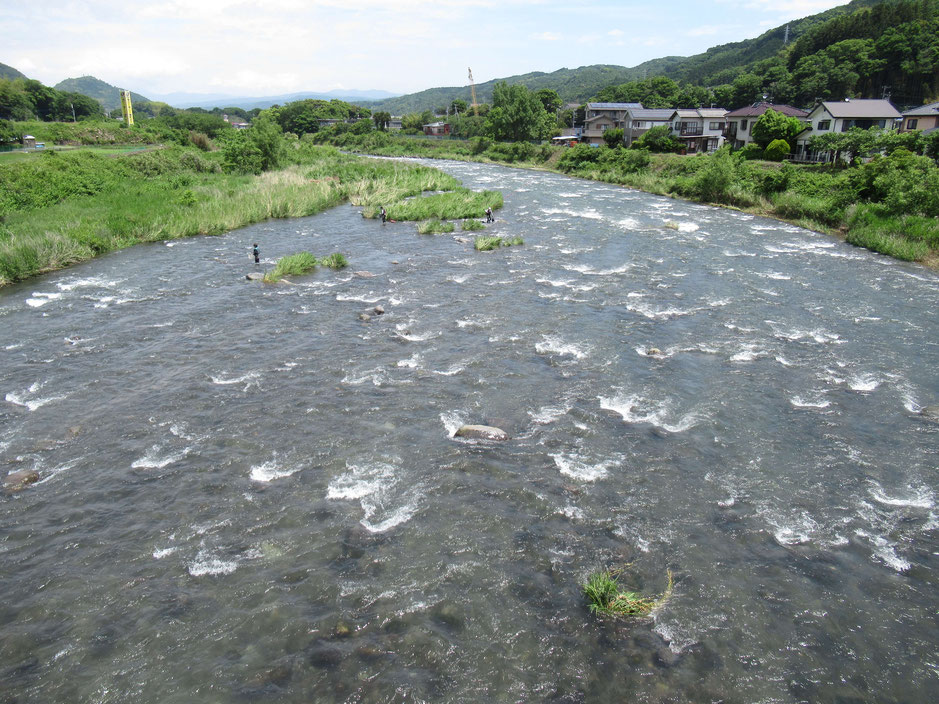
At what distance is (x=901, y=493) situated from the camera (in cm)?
1200

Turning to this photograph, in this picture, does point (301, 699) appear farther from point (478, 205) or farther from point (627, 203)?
point (627, 203)

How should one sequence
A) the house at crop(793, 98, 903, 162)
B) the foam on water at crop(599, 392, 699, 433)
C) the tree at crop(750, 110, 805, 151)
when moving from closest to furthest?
the foam on water at crop(599, 392, 699, 433)
the tree at crop(750, 110, 805, 151)
the house at crop(793, 98, 903, 162)

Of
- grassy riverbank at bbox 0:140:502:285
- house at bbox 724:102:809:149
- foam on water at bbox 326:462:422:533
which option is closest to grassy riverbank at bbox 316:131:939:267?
house at bbox 724:102:809:149

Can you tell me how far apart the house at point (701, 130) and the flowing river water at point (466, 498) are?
217ft

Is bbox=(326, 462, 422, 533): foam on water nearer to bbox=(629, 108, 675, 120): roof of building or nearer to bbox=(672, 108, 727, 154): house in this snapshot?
bbox=(672, 108, 727, 154): house

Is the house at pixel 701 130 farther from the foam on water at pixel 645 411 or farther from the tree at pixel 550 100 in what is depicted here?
the foam on water at pixel 645 411

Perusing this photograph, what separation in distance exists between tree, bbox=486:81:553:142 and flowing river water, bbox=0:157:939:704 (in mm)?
87615

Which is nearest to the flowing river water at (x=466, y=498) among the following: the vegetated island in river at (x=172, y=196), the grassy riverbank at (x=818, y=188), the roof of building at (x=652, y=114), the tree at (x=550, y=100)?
the vegetated island in river at (x=172, y=196)

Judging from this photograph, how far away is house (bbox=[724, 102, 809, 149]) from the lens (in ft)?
241

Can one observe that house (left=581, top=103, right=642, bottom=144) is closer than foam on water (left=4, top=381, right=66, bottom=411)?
No

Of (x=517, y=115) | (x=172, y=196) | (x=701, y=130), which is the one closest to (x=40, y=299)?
(x=172, y=196)

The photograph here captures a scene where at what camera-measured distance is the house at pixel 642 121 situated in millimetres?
86062

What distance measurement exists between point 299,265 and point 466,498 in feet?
65.4

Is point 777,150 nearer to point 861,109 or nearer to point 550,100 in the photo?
point 861,109
